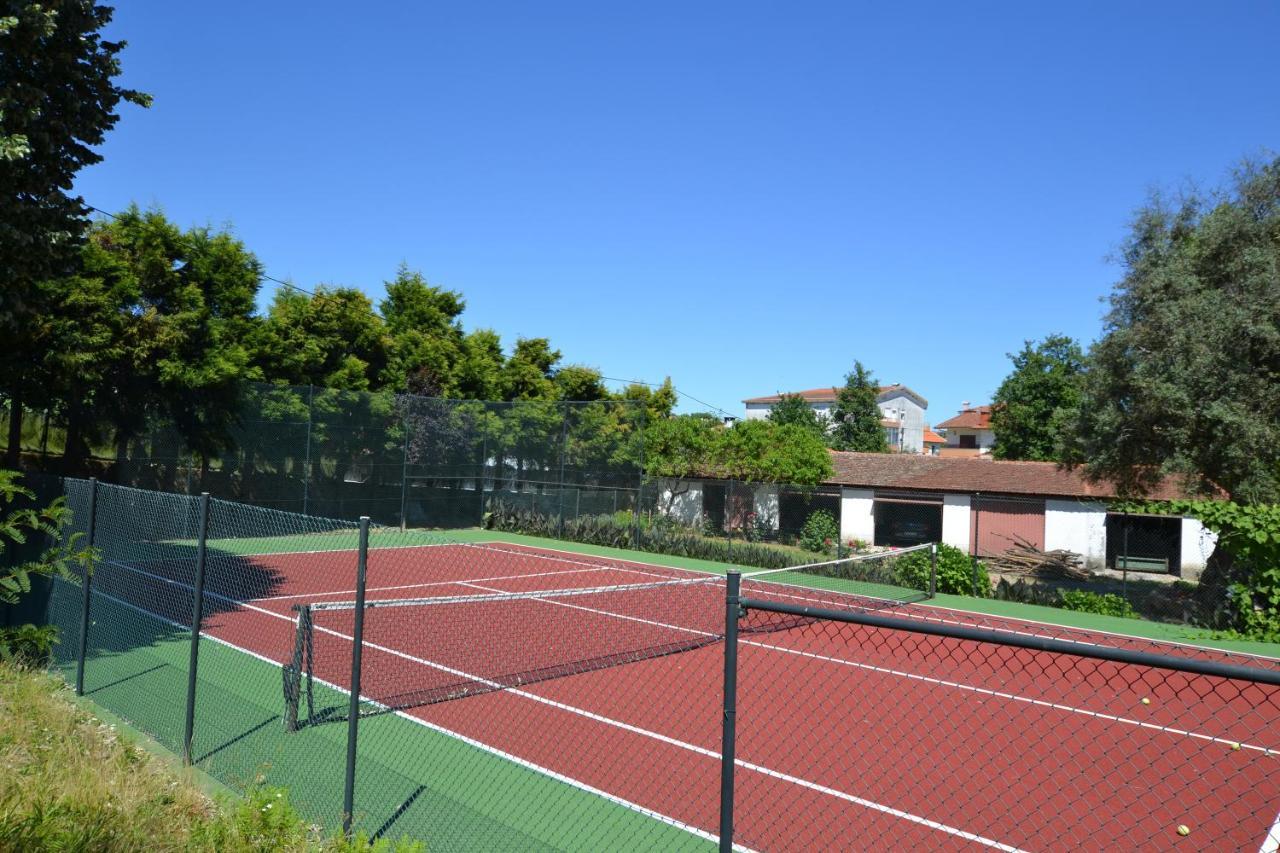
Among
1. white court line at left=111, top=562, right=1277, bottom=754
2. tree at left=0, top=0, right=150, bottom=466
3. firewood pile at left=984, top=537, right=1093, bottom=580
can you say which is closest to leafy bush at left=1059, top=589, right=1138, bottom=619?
white court line at left=111, top=562, right=1277, bottom=754

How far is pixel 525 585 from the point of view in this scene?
62.8 feet

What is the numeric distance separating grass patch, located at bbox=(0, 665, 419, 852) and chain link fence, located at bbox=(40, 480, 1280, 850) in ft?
1.71

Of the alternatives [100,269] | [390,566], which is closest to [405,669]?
[390,566]

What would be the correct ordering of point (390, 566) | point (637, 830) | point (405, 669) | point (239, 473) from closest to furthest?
point (637, 830)
point (405, 669)
point (390, 566)
point (239, 473)

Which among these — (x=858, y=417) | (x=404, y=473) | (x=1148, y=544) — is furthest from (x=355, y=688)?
(x=858, y=417)

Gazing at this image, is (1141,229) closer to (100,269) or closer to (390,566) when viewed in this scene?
(390,566)

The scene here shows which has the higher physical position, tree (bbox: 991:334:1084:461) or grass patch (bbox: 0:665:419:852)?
tree (bbox: 991:334:1084:461)

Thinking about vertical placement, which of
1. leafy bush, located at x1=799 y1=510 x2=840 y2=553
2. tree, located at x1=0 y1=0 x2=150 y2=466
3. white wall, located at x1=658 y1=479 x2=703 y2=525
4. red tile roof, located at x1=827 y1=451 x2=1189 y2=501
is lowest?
leafy bush, located at x1=799 y1=510 x2=840 y2=553

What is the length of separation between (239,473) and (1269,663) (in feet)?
70.4

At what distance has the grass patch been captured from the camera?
4848 millimetres

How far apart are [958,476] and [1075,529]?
5582 millimetres

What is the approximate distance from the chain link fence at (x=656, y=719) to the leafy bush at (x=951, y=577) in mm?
3946

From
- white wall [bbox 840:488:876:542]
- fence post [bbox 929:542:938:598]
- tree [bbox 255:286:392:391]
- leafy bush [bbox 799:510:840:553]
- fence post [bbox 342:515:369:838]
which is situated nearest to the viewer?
fence post [bbox 342:515:369:838]

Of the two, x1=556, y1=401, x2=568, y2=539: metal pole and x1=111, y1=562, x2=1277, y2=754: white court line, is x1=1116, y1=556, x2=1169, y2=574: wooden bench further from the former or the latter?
x1=111, y1=562, x2=1277, y2=754: white court line
